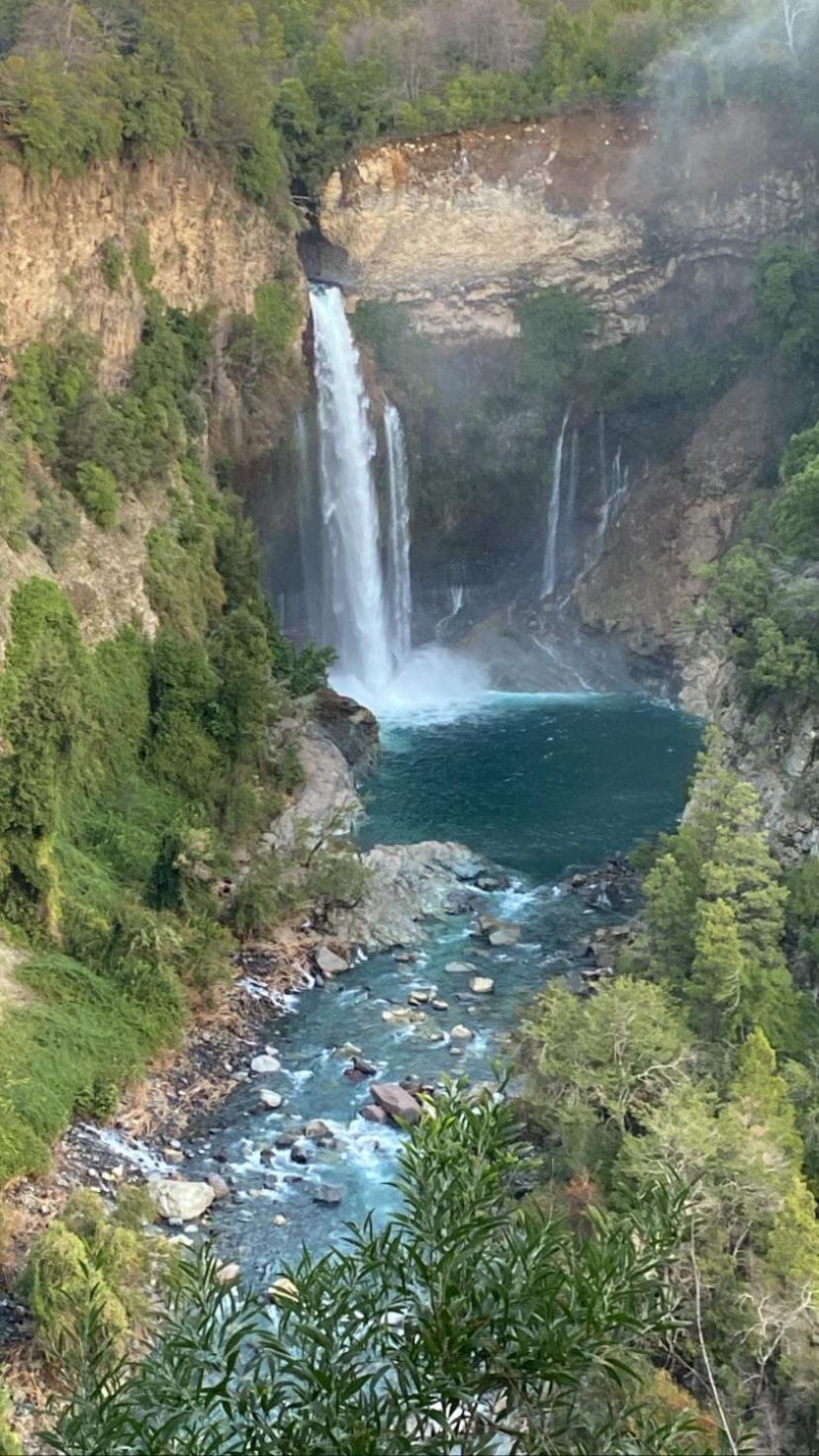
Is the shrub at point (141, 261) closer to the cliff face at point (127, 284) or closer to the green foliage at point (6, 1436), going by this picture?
the cliff face at point (127, 284)

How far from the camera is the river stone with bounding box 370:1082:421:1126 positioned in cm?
1823

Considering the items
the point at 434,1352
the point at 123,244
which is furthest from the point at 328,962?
the point at 123,244

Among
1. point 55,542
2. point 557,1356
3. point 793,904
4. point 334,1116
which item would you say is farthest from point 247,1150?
point 55,542

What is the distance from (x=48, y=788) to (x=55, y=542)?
7514 mm

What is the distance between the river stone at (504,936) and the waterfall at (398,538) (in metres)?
18.7

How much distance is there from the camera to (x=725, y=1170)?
1327 centimetres

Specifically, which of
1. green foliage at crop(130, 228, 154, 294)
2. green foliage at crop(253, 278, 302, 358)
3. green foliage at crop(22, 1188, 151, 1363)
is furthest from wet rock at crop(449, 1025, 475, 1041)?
green foliage at crop(253, 278, 302, 358)

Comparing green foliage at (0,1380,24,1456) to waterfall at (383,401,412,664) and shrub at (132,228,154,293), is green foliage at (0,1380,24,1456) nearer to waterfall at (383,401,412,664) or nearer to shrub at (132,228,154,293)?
shrub at (132,228,154,293)

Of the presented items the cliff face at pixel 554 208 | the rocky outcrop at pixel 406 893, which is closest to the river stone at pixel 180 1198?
the rocky outcrop at pixel 406 893

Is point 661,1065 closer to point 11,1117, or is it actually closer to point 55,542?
point 11,1117

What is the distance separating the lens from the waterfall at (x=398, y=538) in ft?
135

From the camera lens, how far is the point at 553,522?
44.0m

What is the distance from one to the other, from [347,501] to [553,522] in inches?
315

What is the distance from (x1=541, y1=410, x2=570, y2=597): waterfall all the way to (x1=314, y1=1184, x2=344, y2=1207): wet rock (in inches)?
1172
